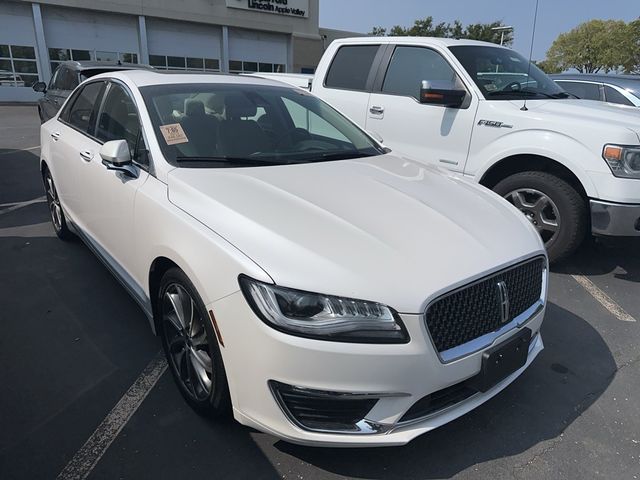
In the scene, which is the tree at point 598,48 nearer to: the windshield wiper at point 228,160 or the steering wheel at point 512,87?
the steering wheel at point 512,87

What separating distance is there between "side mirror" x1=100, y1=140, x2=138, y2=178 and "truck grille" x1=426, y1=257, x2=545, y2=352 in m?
1.89

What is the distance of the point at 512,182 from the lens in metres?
4.39

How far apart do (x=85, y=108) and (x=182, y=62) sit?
27462 mm

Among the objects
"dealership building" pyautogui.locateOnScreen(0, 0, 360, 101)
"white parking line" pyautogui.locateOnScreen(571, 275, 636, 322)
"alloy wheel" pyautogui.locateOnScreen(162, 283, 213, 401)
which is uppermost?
"dealership building" pyautogui.locateOnScreen(0, 0, 360, 101)

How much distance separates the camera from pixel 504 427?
95.3 inches

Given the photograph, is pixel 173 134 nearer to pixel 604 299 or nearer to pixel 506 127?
pixel 506 127

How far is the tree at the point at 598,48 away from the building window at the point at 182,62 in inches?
1212

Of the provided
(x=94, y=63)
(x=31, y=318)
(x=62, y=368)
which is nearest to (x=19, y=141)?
(x=94, y=63)

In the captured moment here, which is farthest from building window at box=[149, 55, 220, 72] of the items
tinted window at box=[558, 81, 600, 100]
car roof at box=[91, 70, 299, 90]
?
car roof at box=[91, 70, 299, 90]

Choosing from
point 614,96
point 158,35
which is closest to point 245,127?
point 614,96

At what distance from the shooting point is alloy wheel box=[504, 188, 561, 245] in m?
4.22

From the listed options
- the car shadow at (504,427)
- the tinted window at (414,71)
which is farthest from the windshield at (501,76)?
the car shadow at (504,427)

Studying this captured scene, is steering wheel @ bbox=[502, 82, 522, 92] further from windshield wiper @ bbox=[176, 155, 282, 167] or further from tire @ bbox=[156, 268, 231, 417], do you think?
tire @ bbox=[156, 268, 231, 417]

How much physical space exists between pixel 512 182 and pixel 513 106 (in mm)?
695
